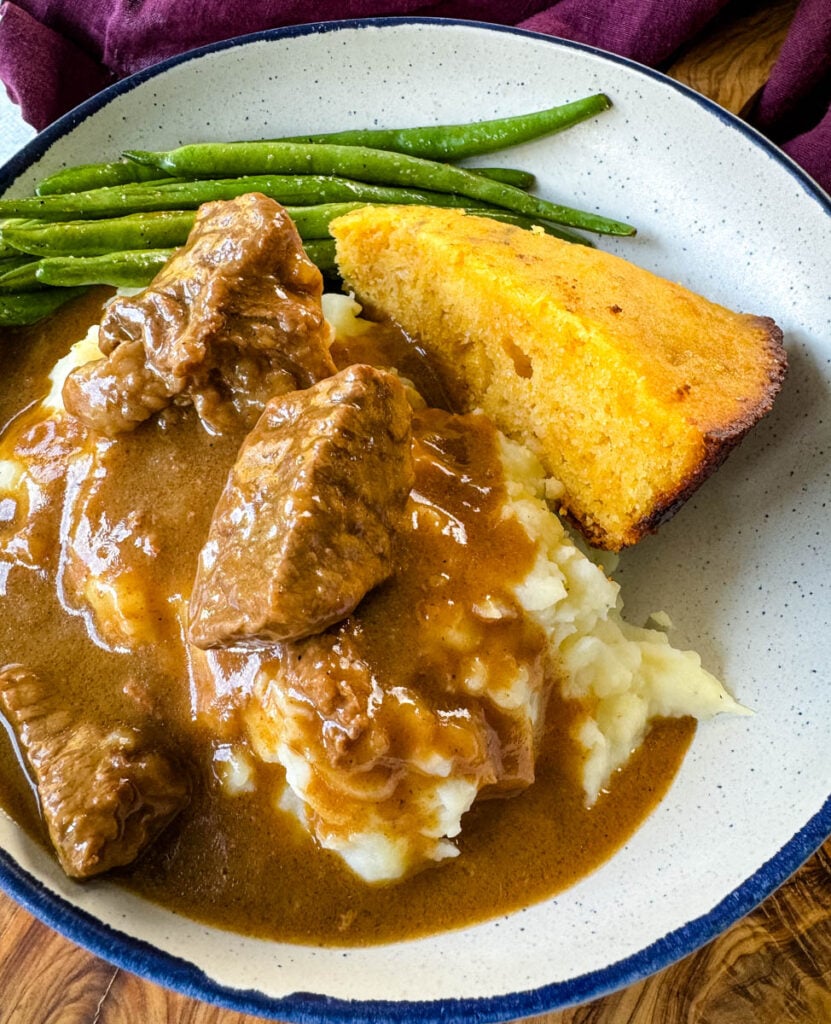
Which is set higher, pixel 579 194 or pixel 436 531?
pixel 579 194

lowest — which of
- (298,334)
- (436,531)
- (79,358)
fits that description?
(79,358)

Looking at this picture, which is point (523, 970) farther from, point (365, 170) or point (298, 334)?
point (365, 170)

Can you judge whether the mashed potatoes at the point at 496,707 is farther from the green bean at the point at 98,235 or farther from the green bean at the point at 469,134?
the green bean at the point at 98,235

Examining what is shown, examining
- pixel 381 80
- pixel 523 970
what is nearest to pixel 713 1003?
pixel 523 970

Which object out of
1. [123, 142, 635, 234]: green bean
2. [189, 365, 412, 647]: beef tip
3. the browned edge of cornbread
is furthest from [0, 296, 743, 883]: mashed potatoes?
[123, 142, 635, 234]: green bean

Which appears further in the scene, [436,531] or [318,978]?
[436,531]

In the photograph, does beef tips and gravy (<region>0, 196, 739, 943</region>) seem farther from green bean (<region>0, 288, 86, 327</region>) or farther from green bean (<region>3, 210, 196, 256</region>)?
green bean (<region>0, 288, 86, 327</region>)

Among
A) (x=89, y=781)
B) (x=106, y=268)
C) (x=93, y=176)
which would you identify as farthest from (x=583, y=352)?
(x=93, y=176)

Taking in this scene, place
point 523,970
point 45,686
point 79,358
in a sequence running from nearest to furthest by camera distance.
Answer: point 523,970 < point 45,686 < point 79,358

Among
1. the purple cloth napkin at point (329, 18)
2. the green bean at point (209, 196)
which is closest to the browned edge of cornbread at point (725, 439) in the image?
the purple cloth napkin at point (329, 18)
